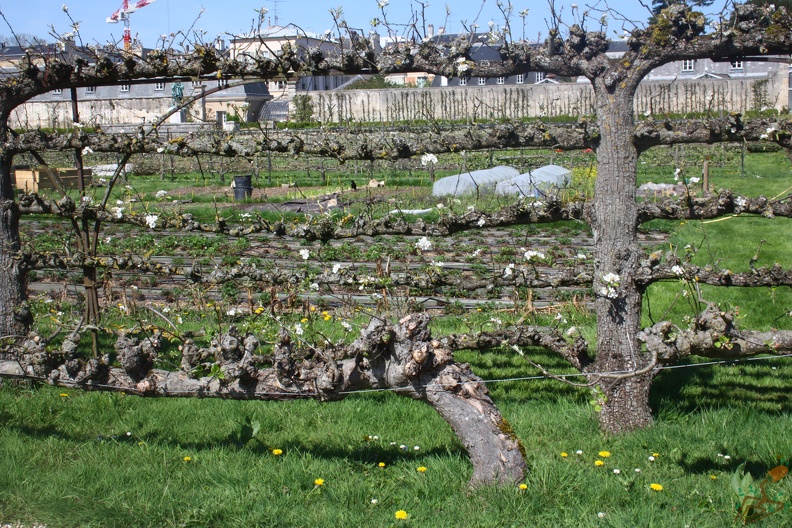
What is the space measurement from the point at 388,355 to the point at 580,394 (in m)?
2.47

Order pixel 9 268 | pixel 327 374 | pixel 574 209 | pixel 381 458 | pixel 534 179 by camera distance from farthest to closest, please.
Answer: pixel 534 179 → pixel 9 268 → pixel 574 209 → pixel 381 458 → pixel 327 374

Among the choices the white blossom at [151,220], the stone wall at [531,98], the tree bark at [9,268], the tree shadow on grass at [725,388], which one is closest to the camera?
the tree shadow on grass at [725,388]

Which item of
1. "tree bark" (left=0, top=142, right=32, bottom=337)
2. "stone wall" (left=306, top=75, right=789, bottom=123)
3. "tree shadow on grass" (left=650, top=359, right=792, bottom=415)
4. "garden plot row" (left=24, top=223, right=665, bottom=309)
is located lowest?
"tree shadow on grass" (left=650, top=359, right=792, bottom=415)

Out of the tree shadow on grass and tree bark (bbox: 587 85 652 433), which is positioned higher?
tree bark (bbox: 587 85 652 433)

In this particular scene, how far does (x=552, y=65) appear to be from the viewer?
5.66 m

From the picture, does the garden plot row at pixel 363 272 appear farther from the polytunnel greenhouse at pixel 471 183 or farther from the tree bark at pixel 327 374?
the polytunnel greenhouse at pixel 471 183

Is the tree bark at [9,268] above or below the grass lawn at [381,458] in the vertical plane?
above

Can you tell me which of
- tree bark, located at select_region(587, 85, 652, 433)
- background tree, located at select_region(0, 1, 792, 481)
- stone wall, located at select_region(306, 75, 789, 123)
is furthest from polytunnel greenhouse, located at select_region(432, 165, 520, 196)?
stone wall, located at select_region(306, 75, 789, 123)

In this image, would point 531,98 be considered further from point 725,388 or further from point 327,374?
point 327,374

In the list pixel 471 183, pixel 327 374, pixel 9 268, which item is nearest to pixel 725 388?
pixel 327 374

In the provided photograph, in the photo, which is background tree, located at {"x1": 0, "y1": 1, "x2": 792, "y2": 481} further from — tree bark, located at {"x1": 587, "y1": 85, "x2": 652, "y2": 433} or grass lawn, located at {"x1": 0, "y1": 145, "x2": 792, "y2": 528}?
grass lawn, located at {"x1": 0, "y1": 145, "x2": 792, "y2": 528}

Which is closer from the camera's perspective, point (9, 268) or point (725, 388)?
point (725, 388)

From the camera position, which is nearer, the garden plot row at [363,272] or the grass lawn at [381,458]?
the grass lawn at [381,458]

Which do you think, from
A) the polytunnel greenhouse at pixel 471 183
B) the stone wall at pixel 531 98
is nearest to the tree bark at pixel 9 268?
the polytunnel greenhouse at pixel 471 183
